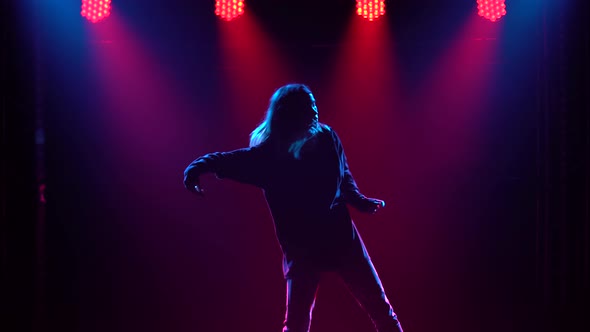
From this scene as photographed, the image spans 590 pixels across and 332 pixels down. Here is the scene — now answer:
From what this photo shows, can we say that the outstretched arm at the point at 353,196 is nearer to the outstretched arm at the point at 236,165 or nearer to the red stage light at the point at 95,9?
the outstretched arm at the point at 236,165

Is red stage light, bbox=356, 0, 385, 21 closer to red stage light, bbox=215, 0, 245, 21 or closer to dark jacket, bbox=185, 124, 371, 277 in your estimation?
red stage light, bbox=215, 0, 245, 21

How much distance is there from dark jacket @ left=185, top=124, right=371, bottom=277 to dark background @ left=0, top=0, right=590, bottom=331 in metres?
1.51

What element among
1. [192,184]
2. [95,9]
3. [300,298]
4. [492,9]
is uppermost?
[95,9]

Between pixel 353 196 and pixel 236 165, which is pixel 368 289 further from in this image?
pixel 236 165

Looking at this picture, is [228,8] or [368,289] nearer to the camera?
[368,289]

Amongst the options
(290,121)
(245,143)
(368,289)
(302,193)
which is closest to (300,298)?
(368,289)

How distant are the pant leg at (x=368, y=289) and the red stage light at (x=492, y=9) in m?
2.45

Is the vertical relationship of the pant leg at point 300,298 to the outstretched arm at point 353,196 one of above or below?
below

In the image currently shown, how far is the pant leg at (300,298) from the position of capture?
8.71 feet

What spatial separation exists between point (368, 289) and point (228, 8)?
2.55 metres

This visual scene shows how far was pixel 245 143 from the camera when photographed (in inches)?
163

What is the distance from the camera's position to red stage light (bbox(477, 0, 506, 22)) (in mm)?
3945

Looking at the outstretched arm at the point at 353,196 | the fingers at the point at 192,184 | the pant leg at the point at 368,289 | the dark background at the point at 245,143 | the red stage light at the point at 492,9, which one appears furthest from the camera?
the dark background at the point at 245,143

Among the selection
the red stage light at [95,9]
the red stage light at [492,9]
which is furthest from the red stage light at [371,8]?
the red stage light at [95,9]
